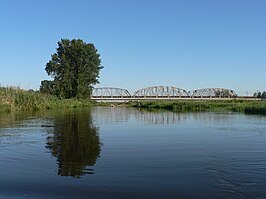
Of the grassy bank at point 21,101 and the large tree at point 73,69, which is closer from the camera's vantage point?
the grassy bank at point 21,101

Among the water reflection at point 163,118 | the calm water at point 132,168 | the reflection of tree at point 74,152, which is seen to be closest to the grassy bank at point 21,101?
the water reflection at point 163,118

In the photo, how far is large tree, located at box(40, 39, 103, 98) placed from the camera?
273ft

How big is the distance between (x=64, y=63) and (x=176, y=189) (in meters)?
76.3

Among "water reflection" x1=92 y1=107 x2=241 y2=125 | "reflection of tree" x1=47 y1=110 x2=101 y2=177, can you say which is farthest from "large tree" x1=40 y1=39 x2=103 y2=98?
"reflection of tree" x1=47 y1=110 x2=101 y2=177

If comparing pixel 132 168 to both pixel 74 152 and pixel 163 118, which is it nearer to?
pixel 74 152

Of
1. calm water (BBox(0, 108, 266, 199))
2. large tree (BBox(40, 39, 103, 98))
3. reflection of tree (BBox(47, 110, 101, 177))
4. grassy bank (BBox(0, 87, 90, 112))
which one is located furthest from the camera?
large tree (BBox(40, 39, 103, 98))

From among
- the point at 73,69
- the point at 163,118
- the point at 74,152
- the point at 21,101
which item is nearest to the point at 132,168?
the point at 74,152

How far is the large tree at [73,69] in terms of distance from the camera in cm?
8325

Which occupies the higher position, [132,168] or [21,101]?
[21,101]

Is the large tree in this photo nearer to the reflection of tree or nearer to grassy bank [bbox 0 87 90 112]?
grassy bank [bbox 0 87 90 112]

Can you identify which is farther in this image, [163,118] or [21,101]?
[21,101]

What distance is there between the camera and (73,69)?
278 ft

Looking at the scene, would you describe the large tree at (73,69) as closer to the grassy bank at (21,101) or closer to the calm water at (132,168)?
the grassy bank at (21,101)

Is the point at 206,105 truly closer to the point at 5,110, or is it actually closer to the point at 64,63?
the point at 64,63
